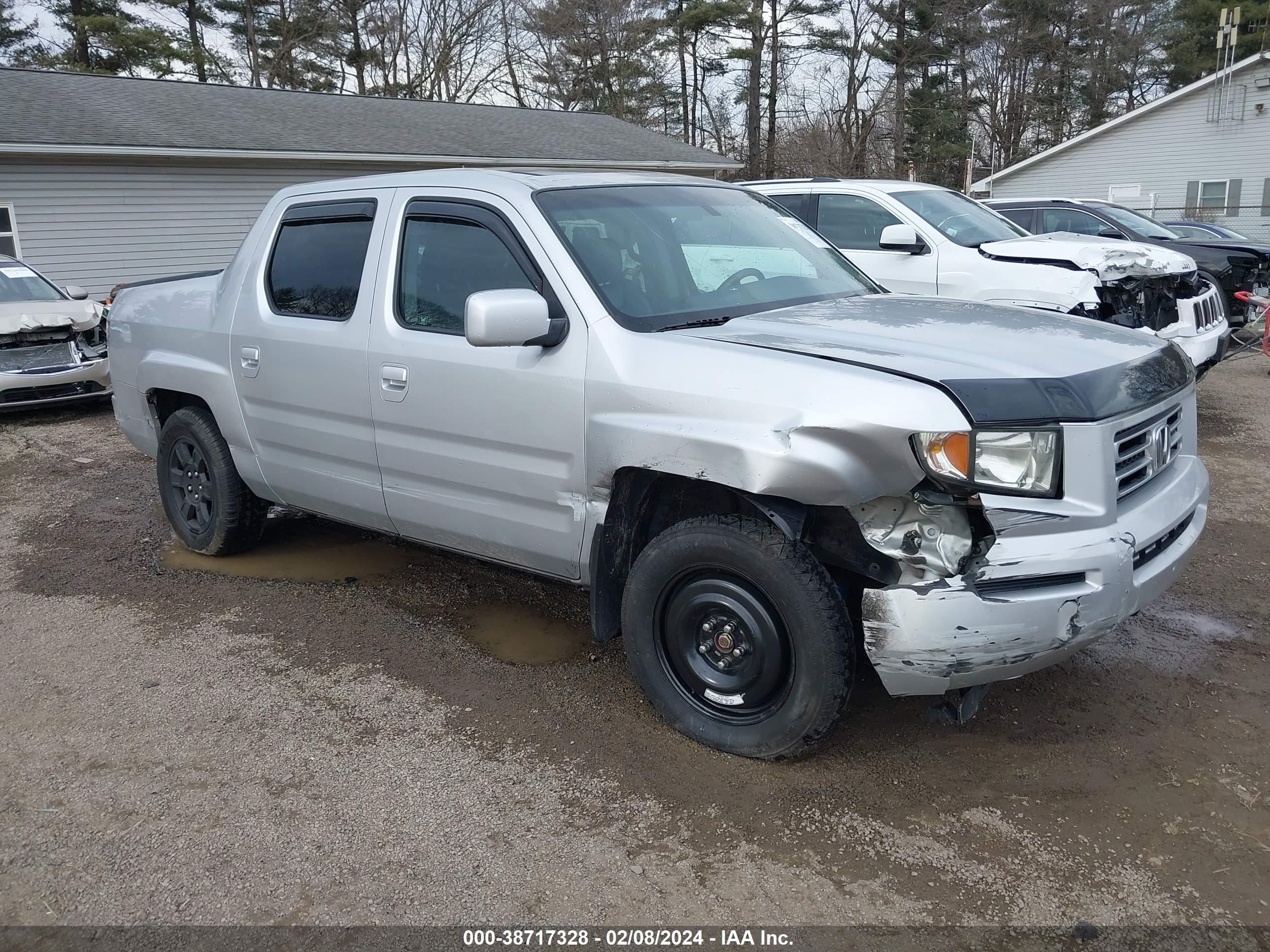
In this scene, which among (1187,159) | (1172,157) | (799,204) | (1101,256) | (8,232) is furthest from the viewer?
(1172,157)

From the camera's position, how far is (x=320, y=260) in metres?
4.82

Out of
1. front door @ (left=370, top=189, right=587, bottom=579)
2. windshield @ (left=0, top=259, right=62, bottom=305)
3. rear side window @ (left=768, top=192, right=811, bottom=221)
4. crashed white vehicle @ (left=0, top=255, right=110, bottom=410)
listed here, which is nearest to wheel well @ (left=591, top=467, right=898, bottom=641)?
front door @ (left=370, top=189, right=587, bottom=579)

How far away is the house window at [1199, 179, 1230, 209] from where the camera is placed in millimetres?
30094

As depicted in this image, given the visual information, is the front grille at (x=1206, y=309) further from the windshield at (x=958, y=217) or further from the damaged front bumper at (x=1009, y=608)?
the damaged front bumper at (x=1009, y=608)

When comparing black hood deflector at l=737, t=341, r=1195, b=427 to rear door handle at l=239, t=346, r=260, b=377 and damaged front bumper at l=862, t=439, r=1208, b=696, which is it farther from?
rear door handle at l=239, t=346, r=260, b=377

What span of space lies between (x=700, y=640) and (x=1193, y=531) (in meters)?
1.73

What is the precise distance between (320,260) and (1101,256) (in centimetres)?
583

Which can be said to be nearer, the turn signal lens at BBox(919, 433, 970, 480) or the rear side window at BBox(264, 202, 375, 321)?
the turn signal lens at BBox(919, 433, 970, 480)

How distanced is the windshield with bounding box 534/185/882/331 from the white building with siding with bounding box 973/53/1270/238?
84.7 feet

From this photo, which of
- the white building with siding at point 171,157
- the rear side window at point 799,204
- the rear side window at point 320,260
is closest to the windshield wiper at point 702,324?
the rear side window at point 320,260

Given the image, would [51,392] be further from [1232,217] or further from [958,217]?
[1232,217]

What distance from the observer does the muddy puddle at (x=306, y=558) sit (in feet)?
18.6

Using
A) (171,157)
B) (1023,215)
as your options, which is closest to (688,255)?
(1023,215)

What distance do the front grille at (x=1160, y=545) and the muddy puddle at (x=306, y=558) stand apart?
12.1 feet
